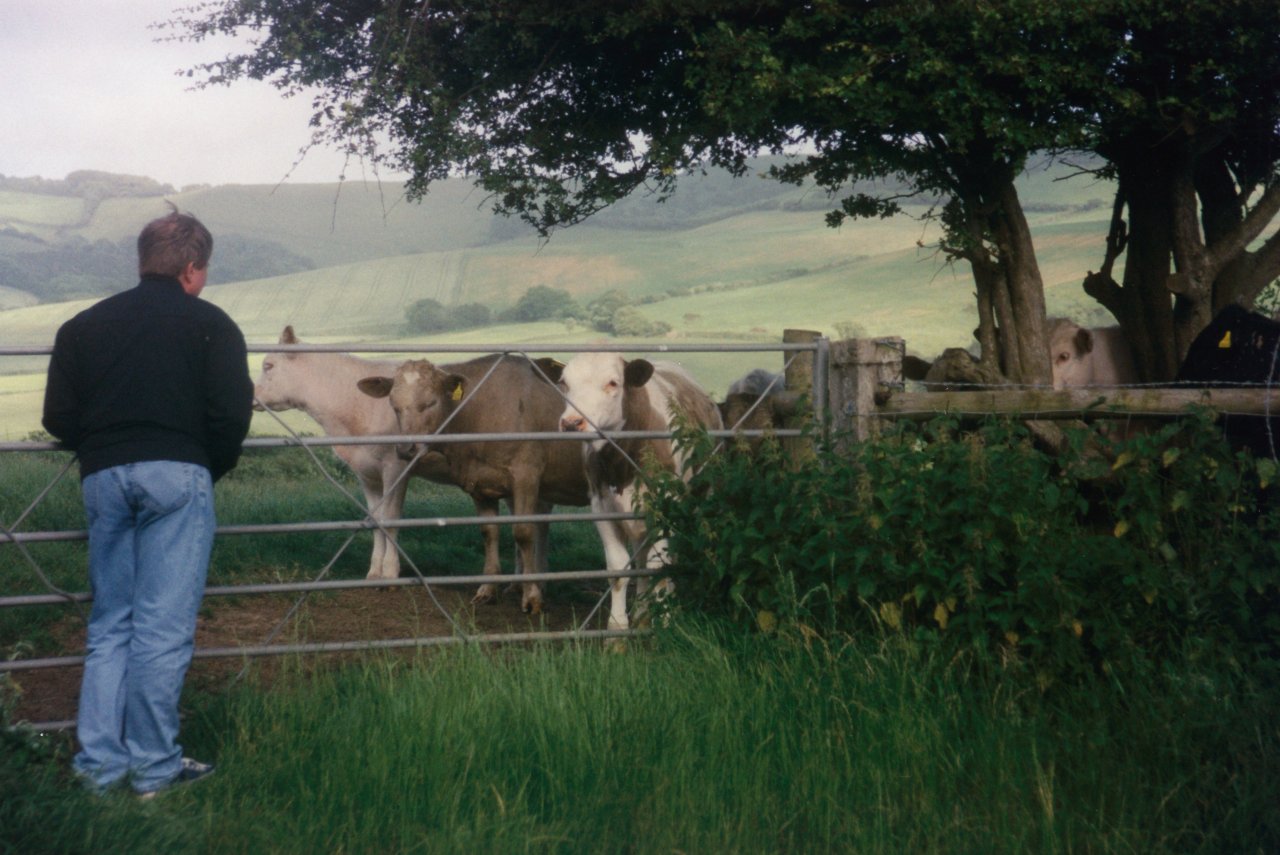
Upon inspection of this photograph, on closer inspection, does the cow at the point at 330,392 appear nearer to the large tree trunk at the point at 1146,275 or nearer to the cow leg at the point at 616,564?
the cow leg at the point at 616,564

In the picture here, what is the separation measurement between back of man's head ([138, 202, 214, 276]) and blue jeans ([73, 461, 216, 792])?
2.65 feet

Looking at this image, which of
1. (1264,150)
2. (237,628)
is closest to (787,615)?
(237,628)

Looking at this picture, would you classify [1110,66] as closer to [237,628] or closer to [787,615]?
[787,615]

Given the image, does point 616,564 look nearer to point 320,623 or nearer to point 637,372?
point 637,372

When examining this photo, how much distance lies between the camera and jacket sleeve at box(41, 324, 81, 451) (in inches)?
195

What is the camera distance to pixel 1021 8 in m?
9.28

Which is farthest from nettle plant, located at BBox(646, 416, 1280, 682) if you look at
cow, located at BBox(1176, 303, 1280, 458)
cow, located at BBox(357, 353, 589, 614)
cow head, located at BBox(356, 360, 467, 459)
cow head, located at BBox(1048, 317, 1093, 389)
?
cow head, located at BBox(1048, 317, 1093, 389)

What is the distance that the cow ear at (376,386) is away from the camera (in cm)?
951

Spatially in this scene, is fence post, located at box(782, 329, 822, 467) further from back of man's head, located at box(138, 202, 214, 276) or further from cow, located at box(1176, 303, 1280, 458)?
back of man's head, located at box(138, 202, 214, 276)

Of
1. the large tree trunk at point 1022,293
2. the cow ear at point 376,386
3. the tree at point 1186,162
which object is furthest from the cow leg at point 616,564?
the tree at point 1186,162

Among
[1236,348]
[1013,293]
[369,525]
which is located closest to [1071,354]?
[1013,293]

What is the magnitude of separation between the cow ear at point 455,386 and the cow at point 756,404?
1953 mm

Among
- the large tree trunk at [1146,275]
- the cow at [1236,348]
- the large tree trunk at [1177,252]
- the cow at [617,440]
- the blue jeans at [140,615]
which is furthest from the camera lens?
the large tree trunk at [1146,275]

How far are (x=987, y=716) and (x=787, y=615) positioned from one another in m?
1.01
